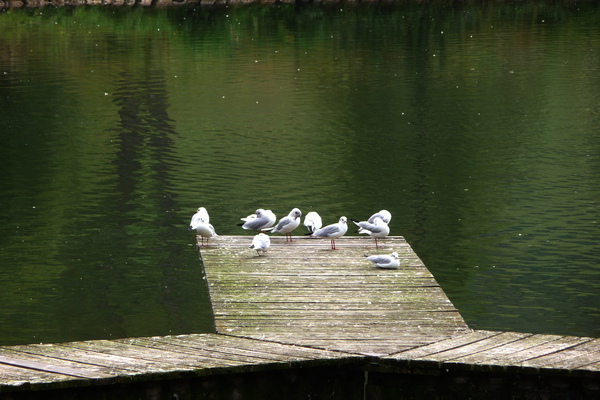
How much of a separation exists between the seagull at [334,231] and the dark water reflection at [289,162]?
5.38 feet

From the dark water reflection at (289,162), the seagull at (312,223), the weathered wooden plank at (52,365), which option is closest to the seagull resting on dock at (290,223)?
the seagull at (312,223)

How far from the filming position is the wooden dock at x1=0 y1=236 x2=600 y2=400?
8375 mm

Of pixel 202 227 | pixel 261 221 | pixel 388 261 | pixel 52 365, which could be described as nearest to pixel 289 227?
pixel 261 221

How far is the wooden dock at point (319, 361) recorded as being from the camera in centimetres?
838

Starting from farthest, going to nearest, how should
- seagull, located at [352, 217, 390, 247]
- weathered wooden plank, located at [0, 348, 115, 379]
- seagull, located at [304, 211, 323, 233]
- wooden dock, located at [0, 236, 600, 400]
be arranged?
seagull, located at [304, 211, 323, 233]
seagull, located at [352, 217, 390, 247]
wooden dock, located at [0, 236, 600, 400]
weathered wooden plank, located at [0, 348, 115, 379]

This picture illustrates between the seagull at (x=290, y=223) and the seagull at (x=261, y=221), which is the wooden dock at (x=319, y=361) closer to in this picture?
the seagull at (x=290, y=223)

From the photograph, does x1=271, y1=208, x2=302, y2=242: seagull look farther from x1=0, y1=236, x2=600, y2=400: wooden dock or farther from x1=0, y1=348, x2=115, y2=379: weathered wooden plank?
x1=0, y1=348, x2=115, y2=379: weathered wooden plank

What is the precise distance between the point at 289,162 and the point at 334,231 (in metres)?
8.29

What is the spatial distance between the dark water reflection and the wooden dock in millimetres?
2580

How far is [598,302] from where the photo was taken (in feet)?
43.3

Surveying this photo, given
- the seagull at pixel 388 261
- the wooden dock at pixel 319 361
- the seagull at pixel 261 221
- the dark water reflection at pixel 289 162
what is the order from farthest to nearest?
the seagull at pixel 261 221
the dark water reflection at pixel 289 162
the seagull at pixel 388 261
the wooden dock at pixel 319 361

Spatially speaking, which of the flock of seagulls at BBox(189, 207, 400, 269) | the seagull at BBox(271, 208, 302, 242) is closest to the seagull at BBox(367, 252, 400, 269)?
the flock of seagulls at BBox(189, 207, 400, 269)

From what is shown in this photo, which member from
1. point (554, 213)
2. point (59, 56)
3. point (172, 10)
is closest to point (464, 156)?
point (554, 213)

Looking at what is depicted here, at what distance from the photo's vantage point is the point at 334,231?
1370cm
